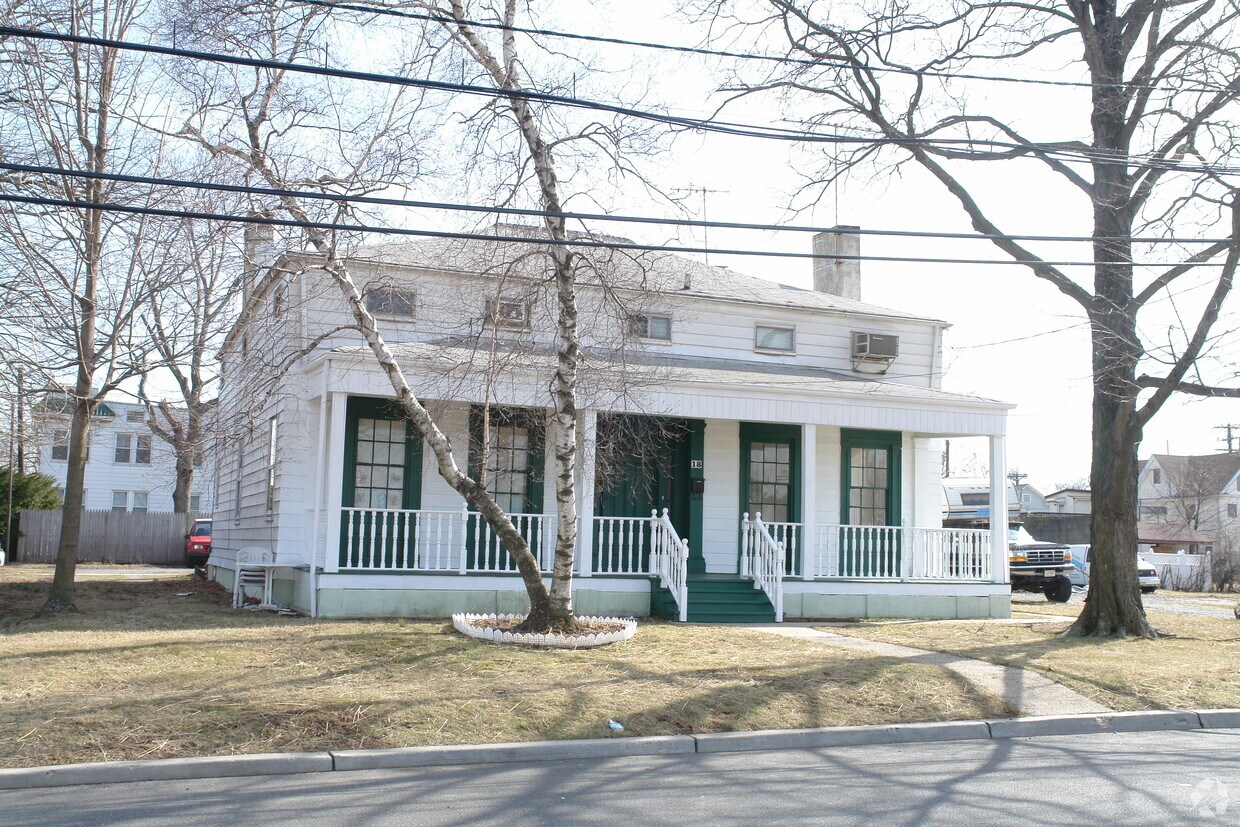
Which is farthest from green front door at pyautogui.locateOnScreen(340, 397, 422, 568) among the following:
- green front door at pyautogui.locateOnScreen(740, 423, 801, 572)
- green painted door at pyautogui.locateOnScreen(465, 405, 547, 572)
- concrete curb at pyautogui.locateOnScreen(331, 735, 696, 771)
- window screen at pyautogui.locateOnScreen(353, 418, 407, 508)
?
concrete curb at pyautogui.locateOnScreen(331, 735, 696, 771)

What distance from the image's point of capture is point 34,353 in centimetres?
1667

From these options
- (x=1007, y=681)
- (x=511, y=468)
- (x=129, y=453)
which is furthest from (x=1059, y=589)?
(x=129, y=453)

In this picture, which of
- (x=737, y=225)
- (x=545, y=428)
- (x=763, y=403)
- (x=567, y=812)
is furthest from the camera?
(x=763, y=403)

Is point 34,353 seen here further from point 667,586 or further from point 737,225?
point 737,225

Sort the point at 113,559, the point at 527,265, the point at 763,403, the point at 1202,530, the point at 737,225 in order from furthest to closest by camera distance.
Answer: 1. the point at 1202,530
2. the point at 113,559
3. the point at 763,403
4. the point at 527,265
5. the point at 737,225

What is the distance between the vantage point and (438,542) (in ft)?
50.1

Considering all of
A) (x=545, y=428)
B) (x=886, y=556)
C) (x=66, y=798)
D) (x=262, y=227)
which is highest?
(x=262, y=227)

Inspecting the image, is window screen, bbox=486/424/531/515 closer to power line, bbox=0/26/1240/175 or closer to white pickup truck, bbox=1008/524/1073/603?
power line, bbox=0/26/1240/175

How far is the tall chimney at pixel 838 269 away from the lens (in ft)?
76.3

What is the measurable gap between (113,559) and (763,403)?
27.2 metres

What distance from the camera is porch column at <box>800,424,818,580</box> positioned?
17172mm

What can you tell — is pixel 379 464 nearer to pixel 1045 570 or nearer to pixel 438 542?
pixel 438 542

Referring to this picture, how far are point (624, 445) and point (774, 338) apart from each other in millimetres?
4467

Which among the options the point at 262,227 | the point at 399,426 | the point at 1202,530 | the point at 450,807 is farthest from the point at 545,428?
the point at 1202,530
